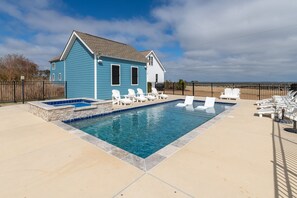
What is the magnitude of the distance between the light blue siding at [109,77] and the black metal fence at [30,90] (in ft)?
13.7

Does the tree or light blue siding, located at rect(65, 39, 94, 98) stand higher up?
the tree

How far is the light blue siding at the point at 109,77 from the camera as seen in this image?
36.4ft

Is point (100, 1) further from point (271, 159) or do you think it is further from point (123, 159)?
point (271, 159)

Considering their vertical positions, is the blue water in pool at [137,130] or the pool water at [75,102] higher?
the pool water at [75,102]

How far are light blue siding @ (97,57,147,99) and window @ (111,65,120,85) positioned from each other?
26 cm

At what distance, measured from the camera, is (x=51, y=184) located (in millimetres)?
2350

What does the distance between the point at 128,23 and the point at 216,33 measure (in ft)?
39.4

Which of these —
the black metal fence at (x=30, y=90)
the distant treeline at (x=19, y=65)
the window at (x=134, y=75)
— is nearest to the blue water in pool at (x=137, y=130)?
the window at (x=134, y=75)

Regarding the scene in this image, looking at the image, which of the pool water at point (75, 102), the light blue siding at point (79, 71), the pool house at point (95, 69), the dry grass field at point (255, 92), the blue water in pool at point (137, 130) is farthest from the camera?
the dry grass field at point (255, 92)

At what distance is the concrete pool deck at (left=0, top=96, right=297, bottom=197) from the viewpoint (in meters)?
2.21

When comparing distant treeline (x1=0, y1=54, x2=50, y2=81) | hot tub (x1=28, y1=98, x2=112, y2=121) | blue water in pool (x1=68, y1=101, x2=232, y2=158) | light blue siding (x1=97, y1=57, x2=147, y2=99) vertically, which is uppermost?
distant treeline (x1=0, y1=54, x2=50, y2=81)

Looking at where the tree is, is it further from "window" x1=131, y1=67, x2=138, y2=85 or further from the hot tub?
the hot tub

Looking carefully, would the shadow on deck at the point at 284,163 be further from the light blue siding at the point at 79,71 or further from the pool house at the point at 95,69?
the light blue siding at the point at 79,71

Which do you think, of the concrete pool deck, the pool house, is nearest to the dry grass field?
the pool house
